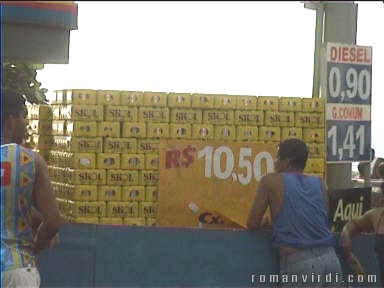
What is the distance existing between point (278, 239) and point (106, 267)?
1.43m

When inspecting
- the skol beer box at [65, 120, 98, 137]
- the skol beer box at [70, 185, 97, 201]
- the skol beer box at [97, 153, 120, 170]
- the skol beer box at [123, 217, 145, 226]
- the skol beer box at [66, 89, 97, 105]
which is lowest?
the skol beer box at [123, 217, 145, 226]

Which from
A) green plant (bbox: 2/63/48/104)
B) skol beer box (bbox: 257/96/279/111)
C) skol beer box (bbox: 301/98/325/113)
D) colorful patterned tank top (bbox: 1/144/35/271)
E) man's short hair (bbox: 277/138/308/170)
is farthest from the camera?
green plant (bbox: 2/63/48/104)

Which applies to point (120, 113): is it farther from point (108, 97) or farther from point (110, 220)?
point (110, 220)

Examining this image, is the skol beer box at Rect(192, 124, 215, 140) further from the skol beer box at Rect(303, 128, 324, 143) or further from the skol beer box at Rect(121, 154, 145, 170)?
the skol beer box at Rect(303, 128, 324, 143)

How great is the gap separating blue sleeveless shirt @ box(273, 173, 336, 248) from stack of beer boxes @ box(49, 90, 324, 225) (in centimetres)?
198

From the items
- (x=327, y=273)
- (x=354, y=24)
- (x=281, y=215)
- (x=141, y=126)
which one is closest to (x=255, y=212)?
(x=281, y=215)

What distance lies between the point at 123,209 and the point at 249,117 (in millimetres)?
1452

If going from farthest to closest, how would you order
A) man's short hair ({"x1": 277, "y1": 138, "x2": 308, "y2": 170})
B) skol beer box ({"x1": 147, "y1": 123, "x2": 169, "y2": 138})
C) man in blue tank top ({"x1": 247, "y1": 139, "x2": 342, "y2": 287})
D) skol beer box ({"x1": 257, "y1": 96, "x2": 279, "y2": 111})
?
skol beer box ({"x1": 257, "y1": 96, "x2": 279, "y2": 111}) → skol beer box ({"x1": 147, "y1": 123, "x2": 169, "y2": 138}) → man's short hair ({"x1": 277, "y1": 138, "x2": 308, "y2": 170}) → man in blue tank top ({"x1": 247, "y1": 139, "x2": 342, "y2": 287})

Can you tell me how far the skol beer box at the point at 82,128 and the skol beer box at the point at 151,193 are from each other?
0.68 metres

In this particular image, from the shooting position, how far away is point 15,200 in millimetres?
4246

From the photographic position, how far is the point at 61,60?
26.7 ft

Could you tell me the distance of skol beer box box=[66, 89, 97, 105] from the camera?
23.3ft

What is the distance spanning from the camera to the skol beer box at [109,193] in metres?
7.15

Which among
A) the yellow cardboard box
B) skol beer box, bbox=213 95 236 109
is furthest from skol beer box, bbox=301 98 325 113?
the yellow cardboard box
